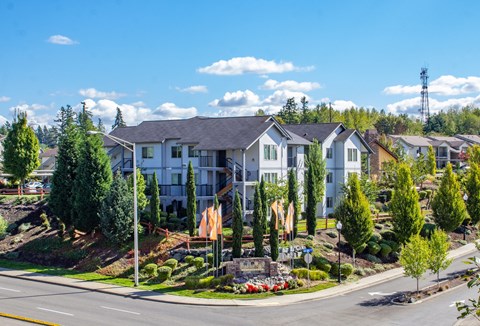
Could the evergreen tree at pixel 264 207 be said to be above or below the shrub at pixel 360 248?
above

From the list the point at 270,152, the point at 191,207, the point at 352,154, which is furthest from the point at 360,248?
the point at 352,154

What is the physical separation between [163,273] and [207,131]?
21138mm

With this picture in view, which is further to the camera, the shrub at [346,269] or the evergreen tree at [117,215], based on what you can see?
the evergreen tree at [117,215]

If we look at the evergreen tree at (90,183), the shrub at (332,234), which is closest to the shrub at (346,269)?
the shrub at (332,234)

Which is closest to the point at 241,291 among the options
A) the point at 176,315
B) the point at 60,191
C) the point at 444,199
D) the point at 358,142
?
the point at 176,315

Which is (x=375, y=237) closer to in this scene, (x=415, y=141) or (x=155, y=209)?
(x=155, y=209)

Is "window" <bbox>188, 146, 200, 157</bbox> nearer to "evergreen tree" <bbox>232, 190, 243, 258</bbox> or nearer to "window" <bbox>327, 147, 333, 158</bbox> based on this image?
"window" <bbox>327, 147, 333, 158</bbox>

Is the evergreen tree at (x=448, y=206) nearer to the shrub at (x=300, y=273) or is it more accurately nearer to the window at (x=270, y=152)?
the window at (x=270, y=152)

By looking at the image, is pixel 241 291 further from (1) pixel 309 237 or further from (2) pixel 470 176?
(2) pixel 470 176

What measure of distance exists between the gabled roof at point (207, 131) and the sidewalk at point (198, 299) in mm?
16213

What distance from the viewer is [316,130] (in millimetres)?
63188

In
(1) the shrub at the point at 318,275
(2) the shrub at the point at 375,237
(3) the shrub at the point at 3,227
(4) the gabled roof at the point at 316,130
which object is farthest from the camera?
(4) the gabled roof at the point at 316,130

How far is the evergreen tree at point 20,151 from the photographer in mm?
62406

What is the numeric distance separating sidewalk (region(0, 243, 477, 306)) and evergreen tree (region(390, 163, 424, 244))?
3.84 meters
